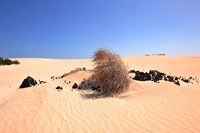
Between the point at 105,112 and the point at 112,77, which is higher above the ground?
the point at 112,77

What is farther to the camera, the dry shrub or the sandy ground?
the dry shrub

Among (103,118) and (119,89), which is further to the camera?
(119,89)

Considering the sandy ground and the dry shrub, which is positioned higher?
the dry shrub

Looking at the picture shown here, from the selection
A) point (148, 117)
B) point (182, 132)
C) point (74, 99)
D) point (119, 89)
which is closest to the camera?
point (182, 132)

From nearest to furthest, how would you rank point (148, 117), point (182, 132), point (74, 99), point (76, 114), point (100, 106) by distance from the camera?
point (182, 132) < point (148, 117) < point (76, 114) < point (100, 106) < point (74, 99)

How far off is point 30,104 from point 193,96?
19.7 ft

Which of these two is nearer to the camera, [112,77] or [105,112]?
[105,112]

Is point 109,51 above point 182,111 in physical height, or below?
above

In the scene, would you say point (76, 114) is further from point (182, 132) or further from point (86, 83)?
point (86, 83)

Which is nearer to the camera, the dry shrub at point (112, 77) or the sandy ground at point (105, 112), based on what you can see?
the sandy ground at point (105, 112)

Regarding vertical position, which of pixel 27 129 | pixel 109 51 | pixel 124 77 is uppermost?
pixel 109 51

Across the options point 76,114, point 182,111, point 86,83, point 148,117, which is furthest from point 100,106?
point 86,83

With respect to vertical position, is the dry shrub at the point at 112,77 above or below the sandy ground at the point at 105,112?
above

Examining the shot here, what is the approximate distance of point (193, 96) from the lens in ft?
36.4
